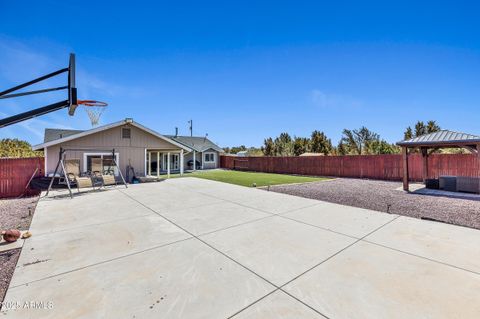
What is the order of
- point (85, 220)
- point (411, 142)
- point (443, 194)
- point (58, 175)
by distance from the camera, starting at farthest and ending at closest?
point (58, 175) < point (411, 142) < point (443, 194) < point (85, 220)

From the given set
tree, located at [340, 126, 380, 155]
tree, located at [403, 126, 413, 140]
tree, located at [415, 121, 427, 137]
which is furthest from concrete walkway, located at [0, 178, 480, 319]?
tree, located at [340, 126, 380, 155]

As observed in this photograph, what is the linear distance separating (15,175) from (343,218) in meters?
14.1

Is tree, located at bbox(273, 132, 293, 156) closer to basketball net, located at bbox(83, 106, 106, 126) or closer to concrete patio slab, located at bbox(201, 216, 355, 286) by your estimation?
basketball net, located at bbox(83, 106, 106, 126)

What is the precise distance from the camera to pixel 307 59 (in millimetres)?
14414

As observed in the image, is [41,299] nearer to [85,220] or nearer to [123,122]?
[85,220]

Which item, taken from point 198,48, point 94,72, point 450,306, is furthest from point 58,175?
point 450,306

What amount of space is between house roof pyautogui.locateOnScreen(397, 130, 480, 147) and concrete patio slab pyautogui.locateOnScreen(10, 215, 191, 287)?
37.1ft

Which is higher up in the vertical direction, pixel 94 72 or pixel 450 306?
pixel 94 72

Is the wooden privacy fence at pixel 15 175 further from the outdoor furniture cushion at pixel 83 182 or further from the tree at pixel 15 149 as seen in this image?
the tree at pixel 15 149

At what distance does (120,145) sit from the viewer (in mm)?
14062

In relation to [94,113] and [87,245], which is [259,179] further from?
[87,245]

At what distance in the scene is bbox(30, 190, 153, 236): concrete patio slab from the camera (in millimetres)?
5371

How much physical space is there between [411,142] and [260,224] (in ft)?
31.4

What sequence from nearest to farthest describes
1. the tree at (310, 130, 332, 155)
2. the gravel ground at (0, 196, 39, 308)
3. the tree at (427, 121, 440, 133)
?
the gravel ground at (0, 196, 39, 308), the tree at (427, 121, 440, 133), the tree at (310, 130, 332, 155)
